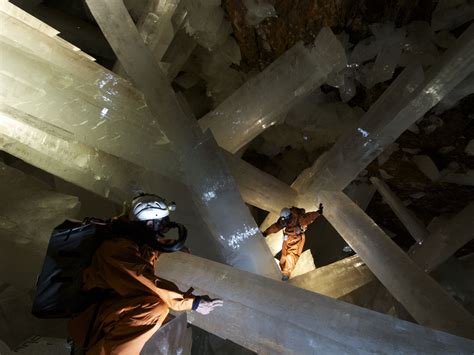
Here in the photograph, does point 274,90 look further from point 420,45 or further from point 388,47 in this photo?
point 420,45

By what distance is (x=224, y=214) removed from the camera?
381cm

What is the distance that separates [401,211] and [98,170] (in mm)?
4215

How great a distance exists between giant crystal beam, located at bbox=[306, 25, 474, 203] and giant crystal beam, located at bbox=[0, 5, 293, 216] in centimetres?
172

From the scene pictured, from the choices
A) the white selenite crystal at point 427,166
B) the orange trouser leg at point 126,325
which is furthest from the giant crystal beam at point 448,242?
the orange trouser leg at point 126,325

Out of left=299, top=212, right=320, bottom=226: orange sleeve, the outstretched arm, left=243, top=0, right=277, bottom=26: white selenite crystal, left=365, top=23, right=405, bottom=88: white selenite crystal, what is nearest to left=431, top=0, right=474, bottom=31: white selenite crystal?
left=365, top=23, right=405, bottom=88: white selenite crystal

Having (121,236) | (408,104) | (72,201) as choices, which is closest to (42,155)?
(72,201)

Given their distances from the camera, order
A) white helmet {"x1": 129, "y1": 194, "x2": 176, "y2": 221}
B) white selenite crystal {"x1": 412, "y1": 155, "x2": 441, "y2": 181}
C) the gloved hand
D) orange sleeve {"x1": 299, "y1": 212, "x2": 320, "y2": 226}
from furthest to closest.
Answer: white selenite crystal {"x1": 412, "y1": 155, "x2": 441, "y2": 181} → orange sleeve {"x1": 299, "y1": 212, "x2": 320, "y2": 226} → white helmet {"x1": 129, "y1": 194, "x2": 176, "y2": 221} → the gloved hand

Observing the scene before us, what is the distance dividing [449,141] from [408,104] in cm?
157

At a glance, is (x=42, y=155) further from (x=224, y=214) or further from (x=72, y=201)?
(x=224, y=214)

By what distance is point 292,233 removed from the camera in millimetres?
5004

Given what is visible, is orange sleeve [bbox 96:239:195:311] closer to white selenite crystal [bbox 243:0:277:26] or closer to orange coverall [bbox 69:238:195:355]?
orange coverall [bbox 69:238:195:355]

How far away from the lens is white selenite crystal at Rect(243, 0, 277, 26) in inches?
183

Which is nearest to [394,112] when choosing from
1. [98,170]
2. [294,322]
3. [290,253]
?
[290,253]

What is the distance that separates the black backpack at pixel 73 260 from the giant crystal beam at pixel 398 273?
1.74 metres
